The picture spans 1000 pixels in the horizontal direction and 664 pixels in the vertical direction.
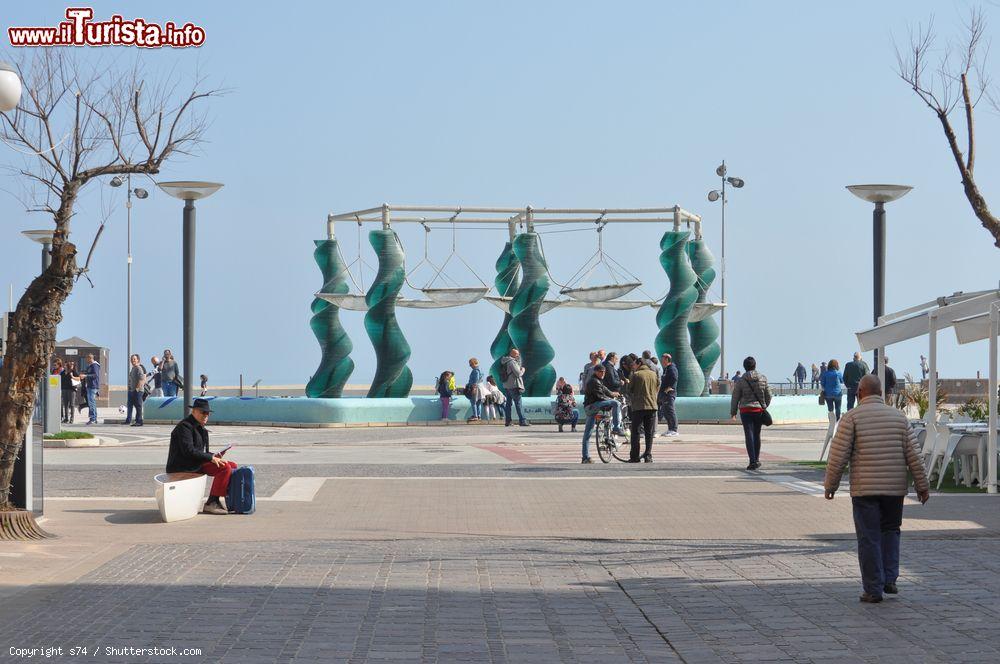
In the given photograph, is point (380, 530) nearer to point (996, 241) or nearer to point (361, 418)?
point (996, 241)

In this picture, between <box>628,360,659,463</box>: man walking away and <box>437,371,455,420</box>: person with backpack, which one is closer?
<box>628,360,659,463</box>: man walking away

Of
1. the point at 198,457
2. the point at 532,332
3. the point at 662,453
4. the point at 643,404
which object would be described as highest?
the point at 532,332

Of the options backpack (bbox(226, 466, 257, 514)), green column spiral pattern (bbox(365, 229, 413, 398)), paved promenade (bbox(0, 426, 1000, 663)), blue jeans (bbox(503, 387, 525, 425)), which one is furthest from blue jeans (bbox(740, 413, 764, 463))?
green column spiral pattern (bbox(365, 229, 413, 398))

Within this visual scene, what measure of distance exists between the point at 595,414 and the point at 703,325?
16.9 m

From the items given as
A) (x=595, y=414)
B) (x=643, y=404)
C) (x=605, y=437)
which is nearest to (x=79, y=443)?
(x=595, y=414)

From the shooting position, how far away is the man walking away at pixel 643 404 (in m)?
21.1

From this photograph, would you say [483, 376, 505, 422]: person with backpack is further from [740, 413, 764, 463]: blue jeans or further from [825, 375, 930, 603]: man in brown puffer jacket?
[825, 375, 930, 603]: man in brown puffer jacket

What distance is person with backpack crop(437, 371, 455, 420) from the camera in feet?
110

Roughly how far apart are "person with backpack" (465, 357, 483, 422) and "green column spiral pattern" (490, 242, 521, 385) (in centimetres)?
303

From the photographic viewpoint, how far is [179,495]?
14070 mm

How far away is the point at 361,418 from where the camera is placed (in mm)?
33219

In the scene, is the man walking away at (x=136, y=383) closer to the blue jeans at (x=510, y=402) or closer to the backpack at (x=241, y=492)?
the blue jeans at (x=510, y=402)

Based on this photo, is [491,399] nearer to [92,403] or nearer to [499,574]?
[92,403]

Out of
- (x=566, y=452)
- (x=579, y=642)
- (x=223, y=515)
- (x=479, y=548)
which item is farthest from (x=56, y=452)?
(x=579, y=642)
